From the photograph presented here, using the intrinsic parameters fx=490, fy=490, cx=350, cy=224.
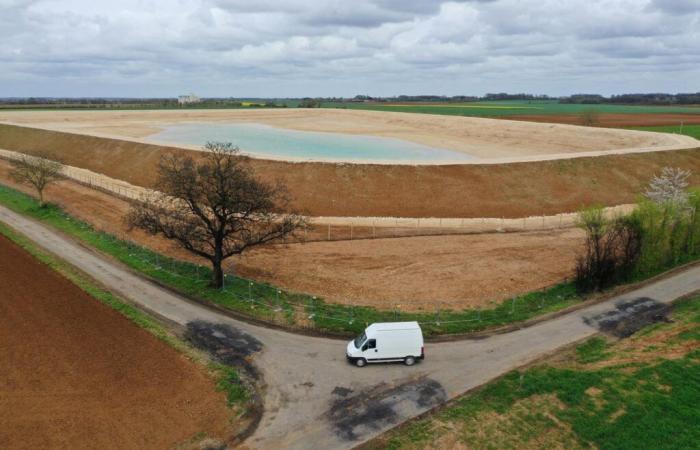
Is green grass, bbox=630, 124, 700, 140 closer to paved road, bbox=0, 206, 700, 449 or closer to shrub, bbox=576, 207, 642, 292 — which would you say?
shrub, bbox=576, 207, 642, 292

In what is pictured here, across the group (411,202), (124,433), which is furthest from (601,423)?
(411,202)

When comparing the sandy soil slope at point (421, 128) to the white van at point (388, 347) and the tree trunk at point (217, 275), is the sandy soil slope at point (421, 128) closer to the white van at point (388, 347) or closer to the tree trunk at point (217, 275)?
the tree trunk at point (217, 275)

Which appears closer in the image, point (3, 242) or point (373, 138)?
point (3, 242)

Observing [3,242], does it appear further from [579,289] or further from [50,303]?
[579,289]

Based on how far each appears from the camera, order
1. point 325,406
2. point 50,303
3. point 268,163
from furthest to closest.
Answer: point 268,163 < point 50,303 < point 325,406

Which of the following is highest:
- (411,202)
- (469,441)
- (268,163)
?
(268,163)

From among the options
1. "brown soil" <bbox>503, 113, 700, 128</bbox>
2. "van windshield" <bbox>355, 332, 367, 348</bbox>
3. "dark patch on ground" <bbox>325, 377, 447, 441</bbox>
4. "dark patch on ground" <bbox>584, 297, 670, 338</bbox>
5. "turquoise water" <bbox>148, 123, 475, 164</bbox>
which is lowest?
"dark patch on ground" <bbox>325, 377, 447, 441</bbox>

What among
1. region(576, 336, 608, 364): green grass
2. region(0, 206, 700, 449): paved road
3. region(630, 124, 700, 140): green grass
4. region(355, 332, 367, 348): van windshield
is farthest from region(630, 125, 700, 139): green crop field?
region(355, 332, 367, 348): van windshield
